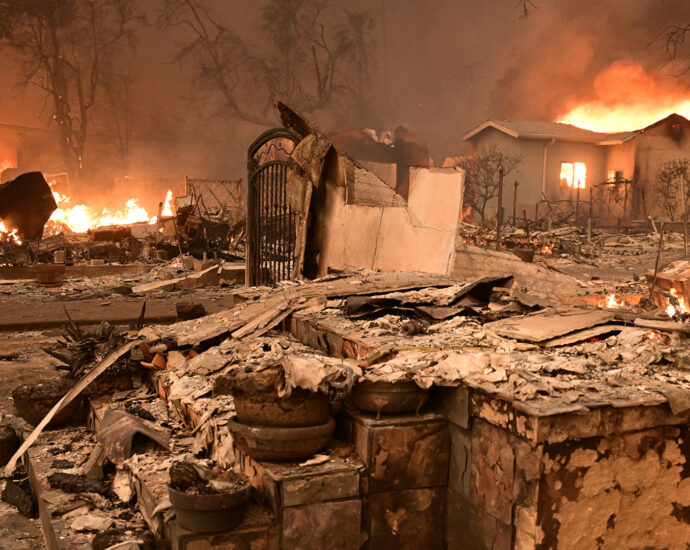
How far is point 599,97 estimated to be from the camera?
4291cm

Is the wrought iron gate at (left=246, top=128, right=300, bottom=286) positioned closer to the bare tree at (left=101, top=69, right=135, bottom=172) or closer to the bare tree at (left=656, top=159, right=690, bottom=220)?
the bare tree at (left=656, top=159, right=690, bottom=220)

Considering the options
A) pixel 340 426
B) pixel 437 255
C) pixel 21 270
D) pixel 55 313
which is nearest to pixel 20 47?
pixel 21 270

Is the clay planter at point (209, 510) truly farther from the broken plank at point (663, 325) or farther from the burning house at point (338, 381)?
the broken plank at point (663, 325)

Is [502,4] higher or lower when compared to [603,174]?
higher

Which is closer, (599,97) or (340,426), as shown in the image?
(340,426)

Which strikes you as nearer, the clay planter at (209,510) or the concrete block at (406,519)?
the clay planter at (209,510)

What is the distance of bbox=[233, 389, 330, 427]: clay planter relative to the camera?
11.6 ft

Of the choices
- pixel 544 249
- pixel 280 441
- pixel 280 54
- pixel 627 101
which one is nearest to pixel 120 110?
pixel 280 54

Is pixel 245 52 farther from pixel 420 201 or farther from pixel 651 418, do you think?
pixel 651 418

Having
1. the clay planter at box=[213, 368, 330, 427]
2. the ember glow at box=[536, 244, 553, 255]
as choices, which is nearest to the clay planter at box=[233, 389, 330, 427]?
the clay planter at box=[213, 368, 330, 427]

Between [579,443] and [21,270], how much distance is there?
52.6 ft

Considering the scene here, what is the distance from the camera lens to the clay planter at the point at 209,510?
125 inches

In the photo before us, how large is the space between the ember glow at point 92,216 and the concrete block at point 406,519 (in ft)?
94.8

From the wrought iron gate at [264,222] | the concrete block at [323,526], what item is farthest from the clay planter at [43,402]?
the wrought iron gate at [264,222]
